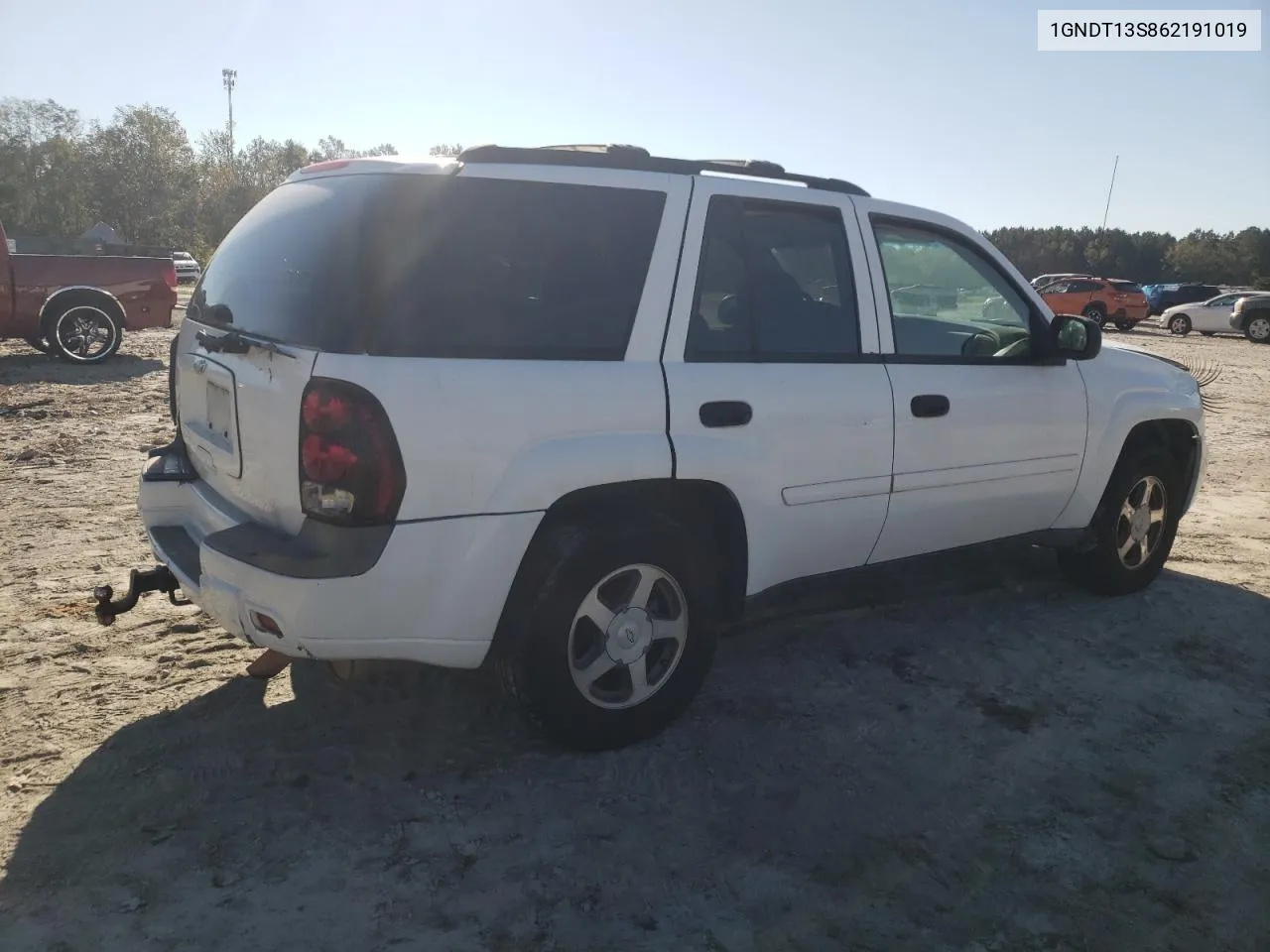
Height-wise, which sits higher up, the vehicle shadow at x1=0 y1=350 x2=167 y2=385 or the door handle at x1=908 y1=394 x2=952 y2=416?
the door handle at x1=908 y1=394 x2=952 y2=416

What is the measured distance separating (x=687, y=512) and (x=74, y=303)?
12075 mm

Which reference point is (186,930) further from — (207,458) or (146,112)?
(146,112)

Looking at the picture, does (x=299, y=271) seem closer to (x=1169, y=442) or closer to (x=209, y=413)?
(x=209, y=413)

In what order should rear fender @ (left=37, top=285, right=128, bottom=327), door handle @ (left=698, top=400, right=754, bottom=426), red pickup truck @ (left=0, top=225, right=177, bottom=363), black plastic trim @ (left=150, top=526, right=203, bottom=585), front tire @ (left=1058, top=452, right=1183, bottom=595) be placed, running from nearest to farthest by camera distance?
black plastic trim @ (left=150, top=526, right=203, bottom=585)
door handle @ (left=698, top=400, right=754, bottom=426)
front tire @ (left=1058, top=452, right=1183, bottom=595)
red pickup truck @ (left=0, top=225, right=177, bottom=363)
rear fender @ (left=37, top=285, right=128, bottom=327)

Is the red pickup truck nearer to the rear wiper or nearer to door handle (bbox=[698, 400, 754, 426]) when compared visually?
the rear wiper

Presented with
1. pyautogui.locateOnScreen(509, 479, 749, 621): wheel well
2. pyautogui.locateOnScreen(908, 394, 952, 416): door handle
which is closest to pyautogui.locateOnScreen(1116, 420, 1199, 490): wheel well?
pyautogui.locateOnScreen(908, 394, 952, 416): door handle

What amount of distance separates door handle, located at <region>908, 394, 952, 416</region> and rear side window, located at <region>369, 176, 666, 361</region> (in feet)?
4.17

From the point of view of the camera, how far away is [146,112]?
234 feet

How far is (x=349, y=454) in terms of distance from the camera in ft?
8.82

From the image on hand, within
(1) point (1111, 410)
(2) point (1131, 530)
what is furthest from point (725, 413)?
(2) point (1131, 530)

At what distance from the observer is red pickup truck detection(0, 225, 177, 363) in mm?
12352

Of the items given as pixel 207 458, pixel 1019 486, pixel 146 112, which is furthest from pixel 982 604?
pixel 146 112

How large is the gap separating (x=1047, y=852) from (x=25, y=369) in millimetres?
13060

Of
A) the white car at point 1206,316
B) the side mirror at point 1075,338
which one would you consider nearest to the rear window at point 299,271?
the side mirror at point 1075,338
